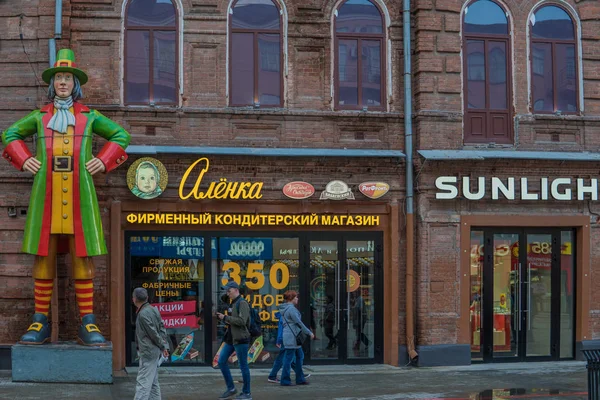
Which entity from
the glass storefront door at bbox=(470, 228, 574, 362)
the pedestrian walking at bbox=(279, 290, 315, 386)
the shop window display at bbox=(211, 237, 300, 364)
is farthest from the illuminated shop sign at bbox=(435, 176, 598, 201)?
the pedestrian walking at bbox=(279, 290, 315, 386)

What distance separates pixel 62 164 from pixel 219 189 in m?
2.85

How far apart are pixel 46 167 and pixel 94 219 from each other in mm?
1080

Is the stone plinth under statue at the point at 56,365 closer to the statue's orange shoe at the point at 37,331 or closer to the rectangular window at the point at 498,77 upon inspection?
the statue's orange shoe at the point at 37,331

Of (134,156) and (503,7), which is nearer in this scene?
(134,156)

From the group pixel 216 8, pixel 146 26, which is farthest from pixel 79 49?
pixel 216 8

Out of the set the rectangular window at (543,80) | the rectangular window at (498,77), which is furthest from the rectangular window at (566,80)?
the rectangular window at (498,77)

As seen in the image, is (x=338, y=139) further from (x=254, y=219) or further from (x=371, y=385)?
(x=371, y=385)

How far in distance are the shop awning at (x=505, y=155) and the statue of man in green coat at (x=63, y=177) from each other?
213 inches

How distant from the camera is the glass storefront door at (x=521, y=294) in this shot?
17.6m

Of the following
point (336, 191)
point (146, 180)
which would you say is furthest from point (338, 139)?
point (146, 180)

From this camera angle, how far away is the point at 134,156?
16156 millimetres


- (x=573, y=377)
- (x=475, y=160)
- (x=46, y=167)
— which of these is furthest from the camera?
(x=475, y=160)

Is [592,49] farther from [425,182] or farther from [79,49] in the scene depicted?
[79,49]

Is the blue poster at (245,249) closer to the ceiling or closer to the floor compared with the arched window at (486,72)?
closer to the floor
